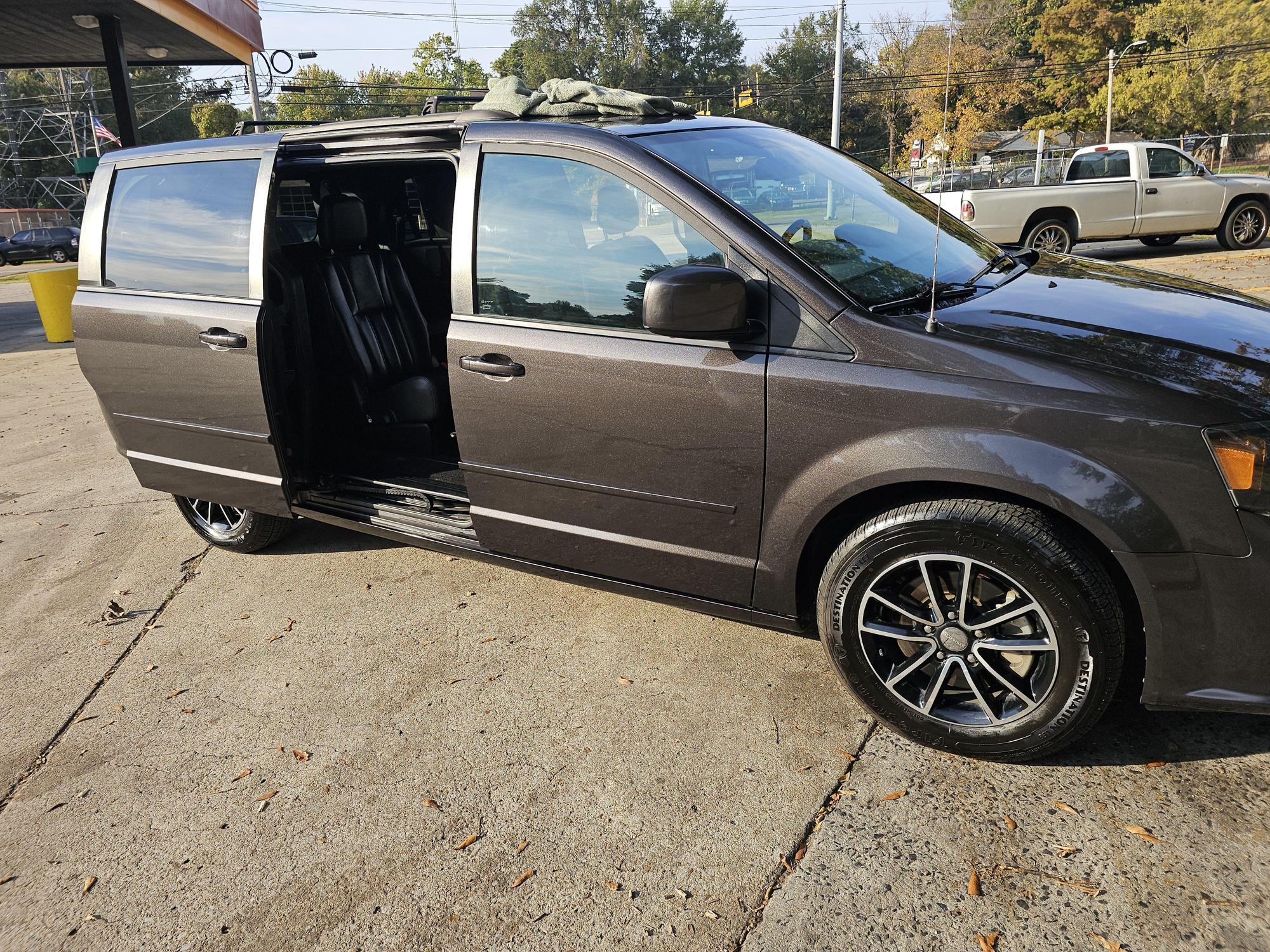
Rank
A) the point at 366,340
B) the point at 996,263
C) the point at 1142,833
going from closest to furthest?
the point at 1142,833, the point at 996,263, the point at 366,340

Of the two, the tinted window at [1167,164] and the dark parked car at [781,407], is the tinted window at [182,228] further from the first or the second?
the tinted window at [1167,164]

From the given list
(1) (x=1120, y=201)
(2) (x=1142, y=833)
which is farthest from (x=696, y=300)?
(1) (x=1120, y=201)

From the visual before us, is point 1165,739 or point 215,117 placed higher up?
point 215,117

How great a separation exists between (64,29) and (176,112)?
73884 mm

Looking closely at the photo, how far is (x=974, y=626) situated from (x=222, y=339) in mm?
3187

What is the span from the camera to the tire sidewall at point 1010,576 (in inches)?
97.3

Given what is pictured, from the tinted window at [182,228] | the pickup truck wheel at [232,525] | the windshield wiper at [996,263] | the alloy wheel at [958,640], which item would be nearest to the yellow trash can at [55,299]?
the pickup truck wheel at [232,525]

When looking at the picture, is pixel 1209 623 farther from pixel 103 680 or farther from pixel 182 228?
pixel 182 228

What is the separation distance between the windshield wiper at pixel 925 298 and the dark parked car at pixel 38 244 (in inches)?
1637

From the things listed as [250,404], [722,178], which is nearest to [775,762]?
[722,178]

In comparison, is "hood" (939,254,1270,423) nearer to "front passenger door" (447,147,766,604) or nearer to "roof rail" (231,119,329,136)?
"front passenger door" (447,147,766,604)

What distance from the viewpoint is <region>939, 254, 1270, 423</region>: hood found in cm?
240

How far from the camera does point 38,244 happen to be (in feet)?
120

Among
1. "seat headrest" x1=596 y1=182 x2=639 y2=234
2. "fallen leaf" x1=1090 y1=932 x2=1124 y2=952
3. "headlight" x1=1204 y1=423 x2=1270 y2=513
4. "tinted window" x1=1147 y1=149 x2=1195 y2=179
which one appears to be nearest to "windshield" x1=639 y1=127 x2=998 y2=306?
"seat headrest" x1=596 y1=182 x2=639 y2=234
